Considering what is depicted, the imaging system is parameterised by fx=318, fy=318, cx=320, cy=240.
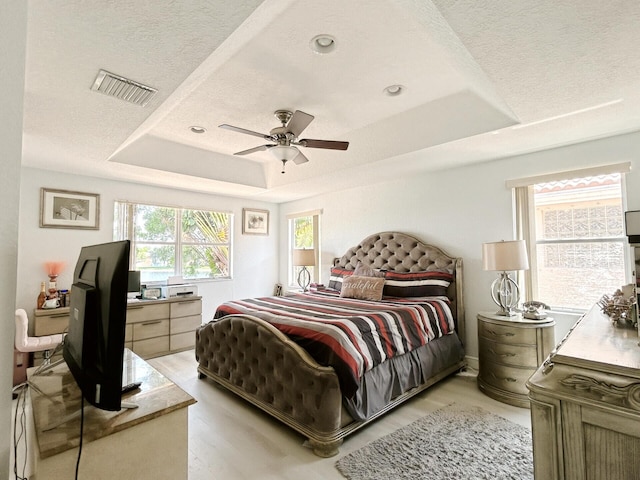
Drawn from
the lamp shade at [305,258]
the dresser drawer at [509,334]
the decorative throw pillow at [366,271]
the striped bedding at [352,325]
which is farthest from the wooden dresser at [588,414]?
the lamp shade at [305,258]

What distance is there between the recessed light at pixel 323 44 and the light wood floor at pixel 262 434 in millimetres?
2694

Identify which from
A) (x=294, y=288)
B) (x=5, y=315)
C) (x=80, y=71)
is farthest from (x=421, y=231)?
(x=5, y=315)

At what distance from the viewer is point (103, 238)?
4242 mm

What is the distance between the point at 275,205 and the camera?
6.25 m

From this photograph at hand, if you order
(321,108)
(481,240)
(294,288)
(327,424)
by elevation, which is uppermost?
(321,108)

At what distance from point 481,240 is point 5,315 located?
389 cm

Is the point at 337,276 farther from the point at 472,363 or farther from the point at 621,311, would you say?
the point at 621,311

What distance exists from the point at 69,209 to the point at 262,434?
3.64 m

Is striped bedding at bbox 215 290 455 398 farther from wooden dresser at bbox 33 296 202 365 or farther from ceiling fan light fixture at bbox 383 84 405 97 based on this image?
ceiling fan light fixture at bbox 383 84 405 97

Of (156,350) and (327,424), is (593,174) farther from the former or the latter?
(156,350)

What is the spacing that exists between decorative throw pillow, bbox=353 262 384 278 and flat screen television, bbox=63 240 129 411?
3.41 m

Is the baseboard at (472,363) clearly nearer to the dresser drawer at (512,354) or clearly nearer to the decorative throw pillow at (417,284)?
the dresser drawer at (512,354)

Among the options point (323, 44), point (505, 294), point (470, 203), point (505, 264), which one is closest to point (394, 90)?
point (323, 44)

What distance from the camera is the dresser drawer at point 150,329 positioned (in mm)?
4059
